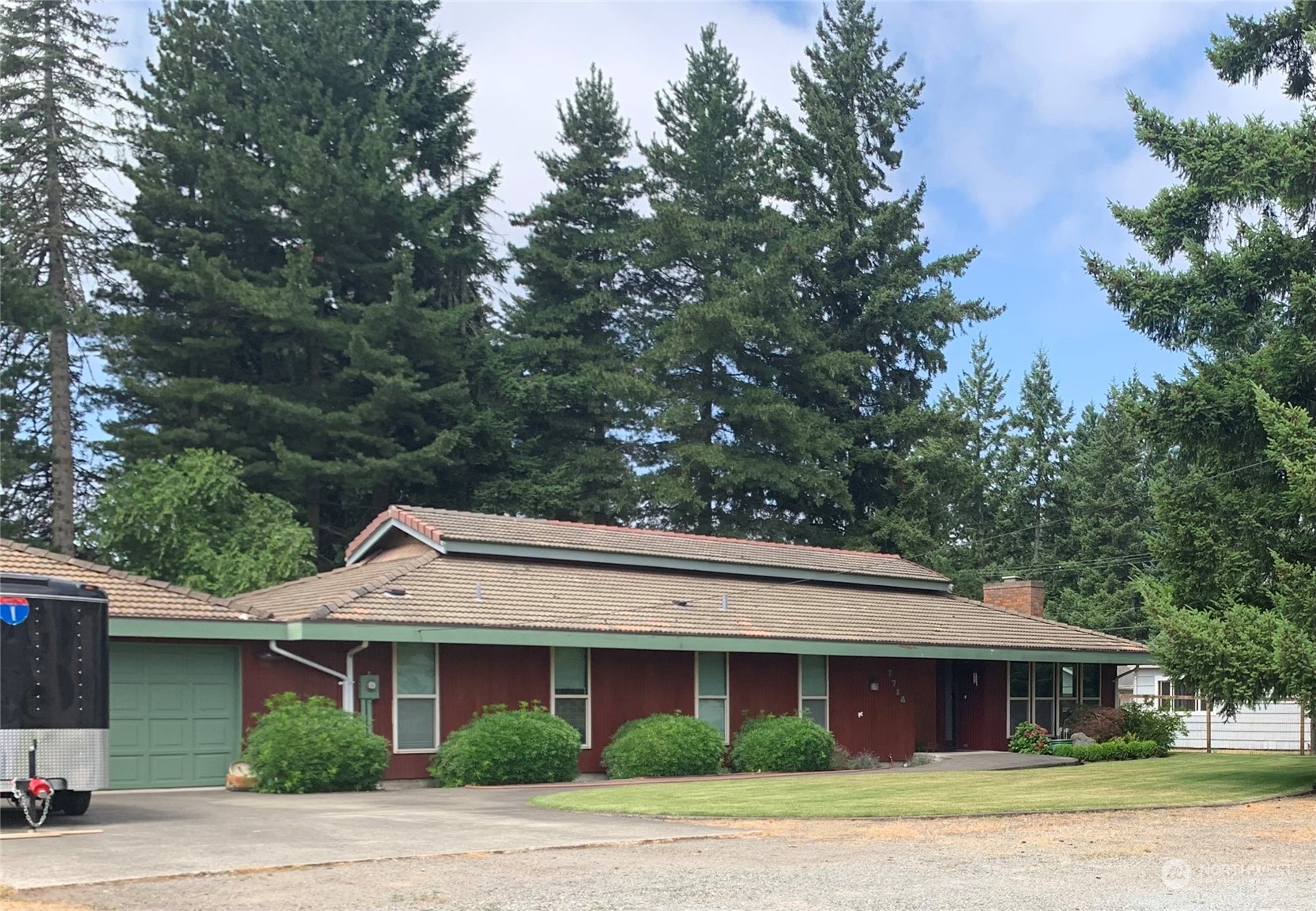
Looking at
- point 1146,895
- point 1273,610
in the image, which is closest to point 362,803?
point 1146,895

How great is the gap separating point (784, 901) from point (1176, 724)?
24842mm

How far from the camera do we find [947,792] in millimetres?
17719

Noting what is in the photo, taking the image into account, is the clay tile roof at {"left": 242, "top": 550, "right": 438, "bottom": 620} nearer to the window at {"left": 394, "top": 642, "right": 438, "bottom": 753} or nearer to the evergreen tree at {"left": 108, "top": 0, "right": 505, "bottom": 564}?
the window at {"left": 394, "top": 642, "right": 438, "bottom": 753}

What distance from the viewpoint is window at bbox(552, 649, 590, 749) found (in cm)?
2348

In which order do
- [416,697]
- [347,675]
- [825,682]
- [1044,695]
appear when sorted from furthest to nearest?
[1044,695] < [825,682] < [416,697] < [347,675]

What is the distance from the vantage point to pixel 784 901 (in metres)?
Answer: 9.03

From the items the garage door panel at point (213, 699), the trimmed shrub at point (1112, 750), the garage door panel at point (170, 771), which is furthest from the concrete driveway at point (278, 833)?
the trimmed shrub at point (1112, 750)

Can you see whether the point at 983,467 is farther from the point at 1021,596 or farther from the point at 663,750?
the point at 663,750

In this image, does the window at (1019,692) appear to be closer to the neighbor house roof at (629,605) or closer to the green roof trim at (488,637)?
the neighbor house roof at (629,605)

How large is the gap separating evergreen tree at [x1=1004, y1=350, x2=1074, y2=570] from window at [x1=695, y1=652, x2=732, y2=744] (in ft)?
122

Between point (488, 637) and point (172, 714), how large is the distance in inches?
190

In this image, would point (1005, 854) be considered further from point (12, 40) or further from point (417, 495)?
point (12, 40)

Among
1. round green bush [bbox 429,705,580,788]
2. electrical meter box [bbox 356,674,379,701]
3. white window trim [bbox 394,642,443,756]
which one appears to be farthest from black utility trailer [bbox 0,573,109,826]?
white window trim [bbox 394,642,443,756]

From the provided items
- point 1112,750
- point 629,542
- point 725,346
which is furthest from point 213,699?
point 725,346
